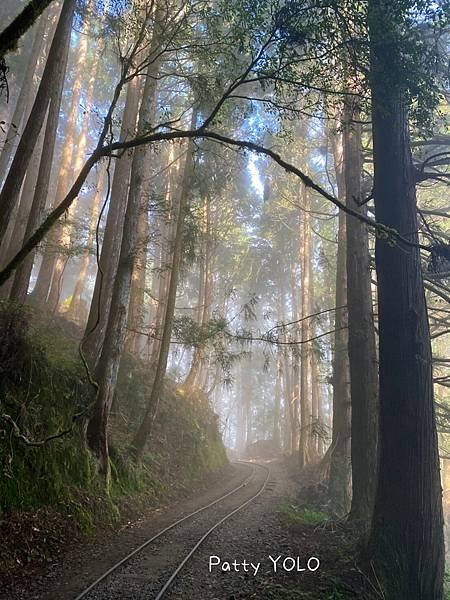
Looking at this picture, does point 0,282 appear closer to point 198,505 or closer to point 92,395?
point 92,395

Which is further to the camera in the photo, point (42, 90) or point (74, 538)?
point (42, 90)

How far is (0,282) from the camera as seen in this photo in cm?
417

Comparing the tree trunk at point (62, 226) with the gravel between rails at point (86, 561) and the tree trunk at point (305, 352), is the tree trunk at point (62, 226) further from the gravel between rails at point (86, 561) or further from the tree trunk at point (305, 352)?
the tree trunk at point (305, 352)

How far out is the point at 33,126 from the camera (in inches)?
276

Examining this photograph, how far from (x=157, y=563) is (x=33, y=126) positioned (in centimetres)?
710

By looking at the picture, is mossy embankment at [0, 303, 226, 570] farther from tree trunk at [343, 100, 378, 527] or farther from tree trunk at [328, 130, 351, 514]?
tree trunk at [343, 100, 378, 527]

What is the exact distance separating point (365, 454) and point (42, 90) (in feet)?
29.6

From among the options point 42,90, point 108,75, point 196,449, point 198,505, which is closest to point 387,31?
point 42,90

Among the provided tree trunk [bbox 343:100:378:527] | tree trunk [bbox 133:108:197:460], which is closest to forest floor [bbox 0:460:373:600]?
tree trunk [bbox 343:100:378:527]

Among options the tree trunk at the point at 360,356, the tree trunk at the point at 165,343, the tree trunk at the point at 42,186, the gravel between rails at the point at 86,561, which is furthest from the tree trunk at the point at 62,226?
the tree trunk at the point at 360,356

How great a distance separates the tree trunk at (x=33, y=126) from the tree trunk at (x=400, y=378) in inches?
212

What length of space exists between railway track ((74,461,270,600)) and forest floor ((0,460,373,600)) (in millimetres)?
14

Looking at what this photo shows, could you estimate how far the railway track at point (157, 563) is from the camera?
5.15 metres

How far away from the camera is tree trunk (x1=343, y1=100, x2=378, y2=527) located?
8.24 metres
